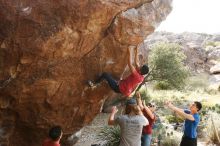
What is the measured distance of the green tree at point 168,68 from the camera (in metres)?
27.7

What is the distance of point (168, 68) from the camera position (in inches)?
1125

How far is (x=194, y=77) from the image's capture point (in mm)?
40094

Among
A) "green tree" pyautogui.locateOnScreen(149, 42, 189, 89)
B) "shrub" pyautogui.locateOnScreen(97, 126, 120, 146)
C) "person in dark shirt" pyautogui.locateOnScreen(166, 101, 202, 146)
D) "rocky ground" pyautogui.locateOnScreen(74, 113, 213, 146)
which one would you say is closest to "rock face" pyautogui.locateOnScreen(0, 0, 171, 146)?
"shrub" pyautogui.locateOnScreen(97, 126, 120, 146)

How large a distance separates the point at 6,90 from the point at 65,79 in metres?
1.64

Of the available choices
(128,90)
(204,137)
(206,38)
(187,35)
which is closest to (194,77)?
(187,35)

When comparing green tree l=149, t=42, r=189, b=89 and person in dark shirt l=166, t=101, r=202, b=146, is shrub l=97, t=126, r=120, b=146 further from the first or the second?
green tree l=149, t=42, r=189, b=89

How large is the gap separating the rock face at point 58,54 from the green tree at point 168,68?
16.9 meters

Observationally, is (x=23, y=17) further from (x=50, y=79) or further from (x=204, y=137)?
(x=204, y=137)

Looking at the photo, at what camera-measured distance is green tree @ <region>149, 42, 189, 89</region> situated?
1089 inches

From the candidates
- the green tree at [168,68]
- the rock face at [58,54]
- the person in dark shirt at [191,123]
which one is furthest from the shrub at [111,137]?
the green tree at [168,68]

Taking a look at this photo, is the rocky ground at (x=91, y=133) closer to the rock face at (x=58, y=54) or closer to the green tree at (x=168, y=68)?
the rock face at (x=58, y=54)

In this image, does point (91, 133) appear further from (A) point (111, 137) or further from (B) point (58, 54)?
(B) point (58, 54)

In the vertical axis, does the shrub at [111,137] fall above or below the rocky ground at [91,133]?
above

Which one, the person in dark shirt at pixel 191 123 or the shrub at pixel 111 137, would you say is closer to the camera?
the person in dark shirt at pixel 191 123
